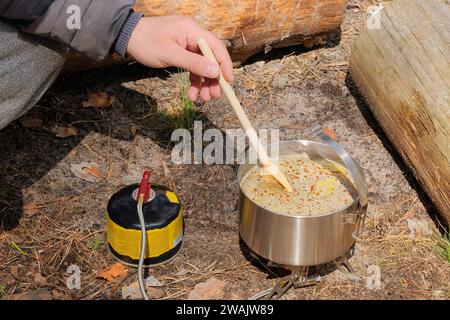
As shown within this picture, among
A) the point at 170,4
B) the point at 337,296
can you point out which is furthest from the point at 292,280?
the point at 170,4

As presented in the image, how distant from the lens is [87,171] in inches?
146

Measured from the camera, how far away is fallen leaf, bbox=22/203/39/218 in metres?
3.46

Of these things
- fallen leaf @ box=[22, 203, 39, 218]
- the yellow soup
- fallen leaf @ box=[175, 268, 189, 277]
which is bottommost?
fallen leaf @ box=[175, 268, 189, 277]

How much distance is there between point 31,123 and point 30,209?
0.63m

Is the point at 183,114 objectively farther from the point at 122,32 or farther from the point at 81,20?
the point at 81,20

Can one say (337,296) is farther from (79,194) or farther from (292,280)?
(79,194)

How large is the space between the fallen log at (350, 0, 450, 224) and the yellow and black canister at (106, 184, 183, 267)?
1292 millimetres

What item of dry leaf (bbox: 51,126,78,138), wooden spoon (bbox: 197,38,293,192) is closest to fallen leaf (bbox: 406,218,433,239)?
wooden spoon (bbox: 197,38,293,192)

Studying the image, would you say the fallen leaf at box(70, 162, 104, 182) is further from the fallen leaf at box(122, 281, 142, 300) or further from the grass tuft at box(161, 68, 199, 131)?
the fallen leaf at box(122, 281, 142, 300)

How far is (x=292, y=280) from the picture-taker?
3.06 meters

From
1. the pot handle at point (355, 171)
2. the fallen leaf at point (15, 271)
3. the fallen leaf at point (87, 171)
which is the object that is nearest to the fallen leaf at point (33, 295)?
the fallen leaf at point (15, 271)

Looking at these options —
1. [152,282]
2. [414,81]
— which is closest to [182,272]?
[152,282]

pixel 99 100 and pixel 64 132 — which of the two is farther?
pixel 99 100

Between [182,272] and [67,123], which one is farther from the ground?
[67,123]
